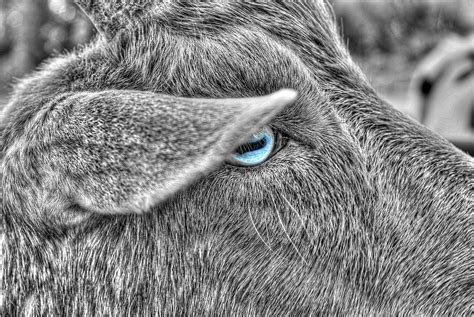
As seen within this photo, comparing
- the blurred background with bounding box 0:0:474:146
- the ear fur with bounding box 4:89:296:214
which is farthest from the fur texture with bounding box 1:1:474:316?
the blurred background with bounding box 0:0:474:146

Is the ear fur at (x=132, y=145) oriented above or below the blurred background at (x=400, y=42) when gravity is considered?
above

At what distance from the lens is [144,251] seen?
9.32ft

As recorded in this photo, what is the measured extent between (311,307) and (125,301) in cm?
96

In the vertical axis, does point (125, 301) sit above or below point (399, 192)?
below

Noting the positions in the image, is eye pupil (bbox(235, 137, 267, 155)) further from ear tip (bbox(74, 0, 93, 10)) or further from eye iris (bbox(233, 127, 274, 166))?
ear tip (bbox(74, 0, 93, 10))

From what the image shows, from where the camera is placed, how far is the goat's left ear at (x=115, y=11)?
305cm

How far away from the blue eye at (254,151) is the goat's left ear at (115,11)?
98 cm

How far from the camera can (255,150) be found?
9.11 feet

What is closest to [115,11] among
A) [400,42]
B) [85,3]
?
[85,3]

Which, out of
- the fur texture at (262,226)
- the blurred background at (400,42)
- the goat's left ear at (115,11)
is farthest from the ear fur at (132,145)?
the blurred background at (400,42)

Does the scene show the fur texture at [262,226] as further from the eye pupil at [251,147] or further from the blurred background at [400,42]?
the blurred background at [400,42]

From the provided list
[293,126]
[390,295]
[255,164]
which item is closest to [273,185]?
[255,164]

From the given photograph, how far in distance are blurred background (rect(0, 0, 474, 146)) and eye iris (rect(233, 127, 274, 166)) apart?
230 inches

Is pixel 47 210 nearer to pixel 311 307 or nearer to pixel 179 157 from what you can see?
pixel 179 157
